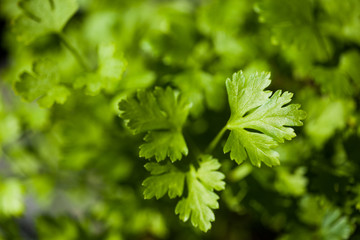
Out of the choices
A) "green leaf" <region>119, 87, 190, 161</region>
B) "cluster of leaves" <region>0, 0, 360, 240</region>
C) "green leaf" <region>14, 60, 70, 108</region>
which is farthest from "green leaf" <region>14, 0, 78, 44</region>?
"green leaf" <region>119, 87, 190, 161</region>

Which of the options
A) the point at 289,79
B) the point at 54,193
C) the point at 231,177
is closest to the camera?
the point at 231,177

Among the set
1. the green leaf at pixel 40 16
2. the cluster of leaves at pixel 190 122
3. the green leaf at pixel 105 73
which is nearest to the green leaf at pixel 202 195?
the cluster of leaves at pixel 190 122

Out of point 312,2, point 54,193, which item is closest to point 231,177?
point 312,2

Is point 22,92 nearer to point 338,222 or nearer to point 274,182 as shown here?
point 274,182

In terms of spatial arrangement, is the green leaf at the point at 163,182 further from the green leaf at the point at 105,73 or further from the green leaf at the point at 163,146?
the green leaf at the point at 105,73

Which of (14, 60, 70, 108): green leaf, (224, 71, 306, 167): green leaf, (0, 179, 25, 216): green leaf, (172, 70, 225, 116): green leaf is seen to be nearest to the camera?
(224, 71, 306, 167): green leaf

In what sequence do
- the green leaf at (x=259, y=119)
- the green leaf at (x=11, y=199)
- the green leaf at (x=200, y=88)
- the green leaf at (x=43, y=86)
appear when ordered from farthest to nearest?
the green leaf at (x=11, y=199) < the green leaf at (x=200, y=88) < the green leaf at (x=43, y=86) < the green leaf at (x=259, y=119)

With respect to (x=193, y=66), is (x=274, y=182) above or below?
below

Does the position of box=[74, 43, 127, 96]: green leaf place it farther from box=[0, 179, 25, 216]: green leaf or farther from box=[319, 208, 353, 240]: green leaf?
box=[319, 208, 353, 240]: green leaf
